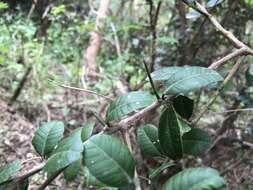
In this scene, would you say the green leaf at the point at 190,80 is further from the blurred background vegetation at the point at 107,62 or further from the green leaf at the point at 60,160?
the blurred background vegetation at the point at 107,62

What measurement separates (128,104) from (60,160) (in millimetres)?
194

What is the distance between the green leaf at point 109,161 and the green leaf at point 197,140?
262mm

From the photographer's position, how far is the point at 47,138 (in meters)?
0.91

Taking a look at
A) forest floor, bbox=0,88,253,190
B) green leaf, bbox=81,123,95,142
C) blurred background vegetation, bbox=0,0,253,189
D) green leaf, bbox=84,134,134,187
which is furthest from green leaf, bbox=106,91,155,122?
blurred background vegetation, bbox=0,0,253,189

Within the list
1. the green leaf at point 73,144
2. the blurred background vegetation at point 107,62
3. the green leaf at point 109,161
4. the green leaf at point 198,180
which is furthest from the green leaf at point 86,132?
the blurred background vegetation at point 107,62

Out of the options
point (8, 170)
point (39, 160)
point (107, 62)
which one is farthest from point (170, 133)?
point (107, 62)

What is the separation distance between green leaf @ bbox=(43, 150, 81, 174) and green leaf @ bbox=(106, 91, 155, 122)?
0.14m

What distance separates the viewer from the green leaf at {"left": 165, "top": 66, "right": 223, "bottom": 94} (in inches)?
31.5

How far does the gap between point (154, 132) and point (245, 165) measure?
1.34m

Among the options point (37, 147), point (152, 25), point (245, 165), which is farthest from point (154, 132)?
point (245, 165)

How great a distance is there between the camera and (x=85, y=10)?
5.31 m

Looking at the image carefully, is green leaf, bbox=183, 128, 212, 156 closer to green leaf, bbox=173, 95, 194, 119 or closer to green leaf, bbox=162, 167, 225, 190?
green leaf, bbox=173, 95, 194, 119

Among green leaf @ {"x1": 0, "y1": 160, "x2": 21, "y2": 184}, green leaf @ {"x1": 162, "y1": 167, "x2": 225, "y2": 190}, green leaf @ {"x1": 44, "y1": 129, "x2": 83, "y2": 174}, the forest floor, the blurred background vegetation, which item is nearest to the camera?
green leaf @ {"x1": 162, "y1": 167, "x2": 225, "y2": 190}

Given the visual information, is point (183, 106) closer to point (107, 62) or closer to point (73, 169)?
point (73, 169)
